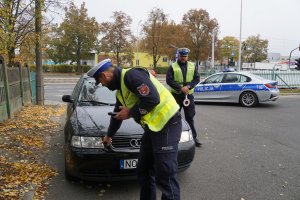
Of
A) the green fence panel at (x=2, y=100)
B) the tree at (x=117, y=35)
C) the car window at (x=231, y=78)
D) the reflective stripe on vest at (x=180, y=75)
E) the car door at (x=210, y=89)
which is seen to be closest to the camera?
the reflective stripe on vest at (x=180, y=75)

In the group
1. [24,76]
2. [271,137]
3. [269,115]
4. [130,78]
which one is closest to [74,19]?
[24,76]

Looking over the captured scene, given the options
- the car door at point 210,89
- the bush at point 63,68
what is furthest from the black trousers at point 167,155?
the bush at point 63,68

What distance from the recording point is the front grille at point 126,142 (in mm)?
4051

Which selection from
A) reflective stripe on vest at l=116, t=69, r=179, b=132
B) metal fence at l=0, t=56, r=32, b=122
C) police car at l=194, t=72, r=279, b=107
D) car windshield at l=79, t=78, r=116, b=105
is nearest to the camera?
reflective stripe on vest at l=116, t=69, r=179, b=132

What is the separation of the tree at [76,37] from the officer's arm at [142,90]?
44.1 metres

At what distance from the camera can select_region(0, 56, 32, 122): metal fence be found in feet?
28.1

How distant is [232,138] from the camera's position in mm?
7371

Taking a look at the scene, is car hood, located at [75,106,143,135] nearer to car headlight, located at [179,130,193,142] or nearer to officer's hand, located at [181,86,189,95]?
car headlight, located at [179,130,193,142]

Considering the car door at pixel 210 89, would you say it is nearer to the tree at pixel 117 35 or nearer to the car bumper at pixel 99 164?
the car bumper at pixel 99 164

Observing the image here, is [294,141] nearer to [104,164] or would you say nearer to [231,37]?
[104,164]

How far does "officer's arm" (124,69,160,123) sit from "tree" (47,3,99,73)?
44089 mm

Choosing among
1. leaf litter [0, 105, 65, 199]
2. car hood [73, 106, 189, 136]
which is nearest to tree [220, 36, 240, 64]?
leaf litter [0, 105, 65, 199]

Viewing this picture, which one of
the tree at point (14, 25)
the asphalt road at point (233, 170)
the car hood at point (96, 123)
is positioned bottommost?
the asphalt road at point (233, 170)

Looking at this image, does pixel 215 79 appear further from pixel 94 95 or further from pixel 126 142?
pixel 126 142
